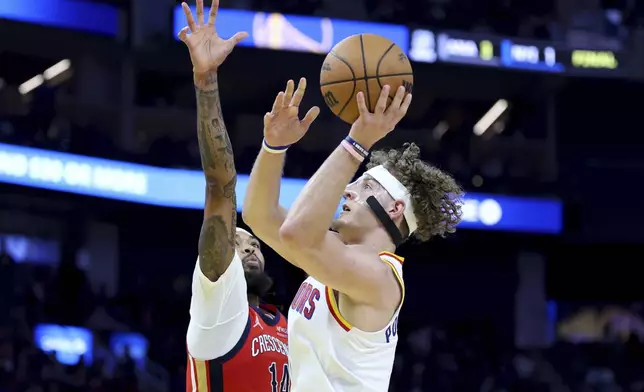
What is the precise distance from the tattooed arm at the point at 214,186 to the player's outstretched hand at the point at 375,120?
2.12ft

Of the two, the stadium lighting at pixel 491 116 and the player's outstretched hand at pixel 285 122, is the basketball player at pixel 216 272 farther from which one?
the stadium lighting at pixel 491 116

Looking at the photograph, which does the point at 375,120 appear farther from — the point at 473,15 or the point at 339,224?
the point at 473,15

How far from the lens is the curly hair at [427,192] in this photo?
3.88 m

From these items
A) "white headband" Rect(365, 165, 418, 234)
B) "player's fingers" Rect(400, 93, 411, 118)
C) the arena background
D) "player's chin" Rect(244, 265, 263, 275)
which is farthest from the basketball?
the arena background

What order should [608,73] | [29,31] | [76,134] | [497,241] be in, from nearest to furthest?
[76,134], [29,31], [608,73], [497,241]

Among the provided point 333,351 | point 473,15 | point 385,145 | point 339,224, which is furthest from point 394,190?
point 473,15

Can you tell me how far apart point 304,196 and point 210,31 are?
0.78 meters

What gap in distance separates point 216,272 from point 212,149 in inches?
18.0

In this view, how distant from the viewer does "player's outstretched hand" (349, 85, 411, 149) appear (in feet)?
11.1

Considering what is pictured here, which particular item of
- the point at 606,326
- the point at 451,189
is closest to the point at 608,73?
the point at 606,326

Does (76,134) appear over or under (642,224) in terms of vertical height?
over

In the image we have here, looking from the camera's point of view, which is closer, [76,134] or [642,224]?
[76,134]

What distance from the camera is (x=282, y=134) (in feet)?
12.3

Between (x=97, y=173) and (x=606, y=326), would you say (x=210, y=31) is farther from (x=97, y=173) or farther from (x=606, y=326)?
(x=606, y=326)
